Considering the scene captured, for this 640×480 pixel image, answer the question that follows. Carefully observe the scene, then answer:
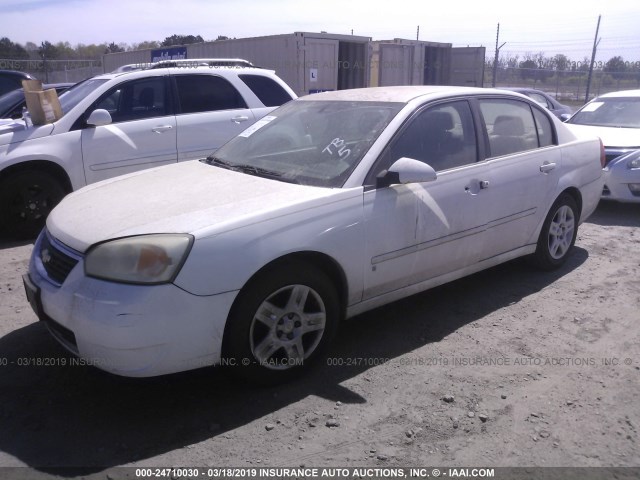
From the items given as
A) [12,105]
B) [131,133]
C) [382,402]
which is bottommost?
[382,402]

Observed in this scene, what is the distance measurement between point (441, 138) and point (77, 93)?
14.8 feet

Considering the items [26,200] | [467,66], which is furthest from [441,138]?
[467,66]

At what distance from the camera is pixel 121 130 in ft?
21.0

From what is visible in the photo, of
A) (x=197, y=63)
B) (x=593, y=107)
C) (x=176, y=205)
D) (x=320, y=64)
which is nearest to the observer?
(x=176, y=205)

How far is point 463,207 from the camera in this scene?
4.10 meters

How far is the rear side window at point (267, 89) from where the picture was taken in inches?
292

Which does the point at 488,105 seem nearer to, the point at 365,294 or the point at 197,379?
the point at 365,294

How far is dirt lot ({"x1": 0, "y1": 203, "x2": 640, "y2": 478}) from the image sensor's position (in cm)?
280

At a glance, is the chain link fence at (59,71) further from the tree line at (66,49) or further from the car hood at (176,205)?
the car hood at (176,205)

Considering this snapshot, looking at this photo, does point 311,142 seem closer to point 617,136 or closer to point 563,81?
point 617,136

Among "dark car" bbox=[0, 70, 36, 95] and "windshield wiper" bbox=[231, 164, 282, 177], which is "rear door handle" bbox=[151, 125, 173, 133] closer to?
"windshield wiper" bbox=[231, 164, 282, 177]

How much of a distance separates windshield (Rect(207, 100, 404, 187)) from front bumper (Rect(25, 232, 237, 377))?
112cm

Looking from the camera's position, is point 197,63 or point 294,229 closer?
point 294,229

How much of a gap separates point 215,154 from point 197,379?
5.84 ft
